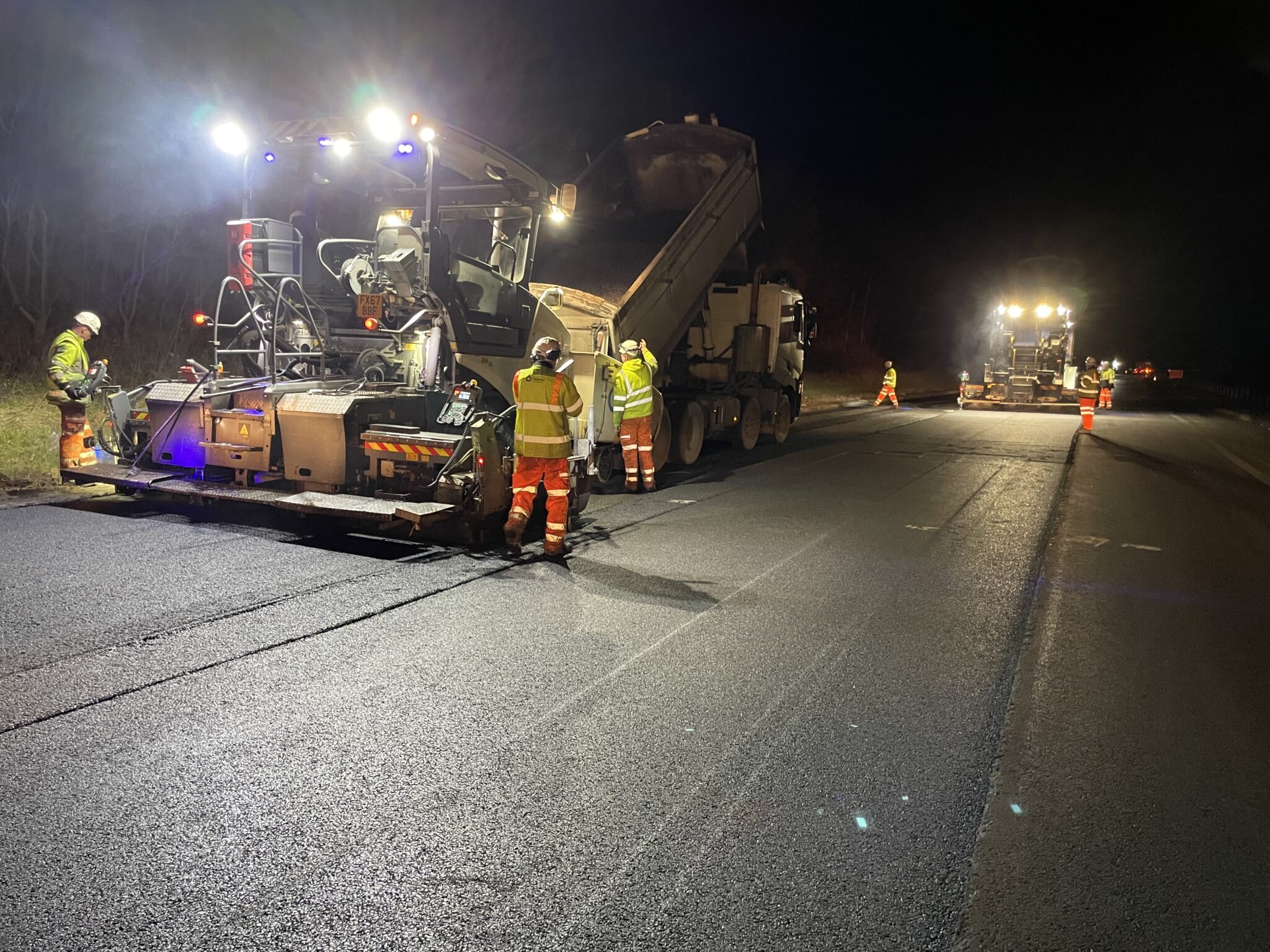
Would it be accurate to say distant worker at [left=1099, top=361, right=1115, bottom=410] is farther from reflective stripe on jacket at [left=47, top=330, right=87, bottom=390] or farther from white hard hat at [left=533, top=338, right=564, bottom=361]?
reflective stripe on jacket at [left=47, top=330, right=87, bottom=390]

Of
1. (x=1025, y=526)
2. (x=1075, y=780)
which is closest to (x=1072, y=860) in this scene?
(x=1075, y=780)

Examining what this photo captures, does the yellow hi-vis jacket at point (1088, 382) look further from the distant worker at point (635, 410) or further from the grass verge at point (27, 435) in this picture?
the grass verge at point (27, 435)

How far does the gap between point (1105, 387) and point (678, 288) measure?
95.1 ft

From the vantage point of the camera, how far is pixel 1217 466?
1482 centimetres

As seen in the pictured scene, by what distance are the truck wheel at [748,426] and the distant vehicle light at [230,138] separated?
8566mm

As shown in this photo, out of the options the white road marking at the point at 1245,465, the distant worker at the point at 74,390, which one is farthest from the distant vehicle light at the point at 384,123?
the white road marking at the point at 1245,465

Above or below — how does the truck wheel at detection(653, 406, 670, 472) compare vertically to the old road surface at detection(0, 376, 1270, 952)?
above

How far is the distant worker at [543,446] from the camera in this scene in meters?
7.23

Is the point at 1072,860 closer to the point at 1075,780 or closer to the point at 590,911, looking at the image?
the point at 1075,780

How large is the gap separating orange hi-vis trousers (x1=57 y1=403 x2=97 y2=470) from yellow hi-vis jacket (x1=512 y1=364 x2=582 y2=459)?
439 cm

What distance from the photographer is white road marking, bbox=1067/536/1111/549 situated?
8.31 m

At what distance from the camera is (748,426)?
1536 centimetres

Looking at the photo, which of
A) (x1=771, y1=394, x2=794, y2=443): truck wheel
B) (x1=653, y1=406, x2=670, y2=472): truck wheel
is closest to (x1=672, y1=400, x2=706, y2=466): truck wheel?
(x1=653, y1=406, x2=670, y2=472): truck wheel

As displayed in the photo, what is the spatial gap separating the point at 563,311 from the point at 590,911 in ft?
27.2
